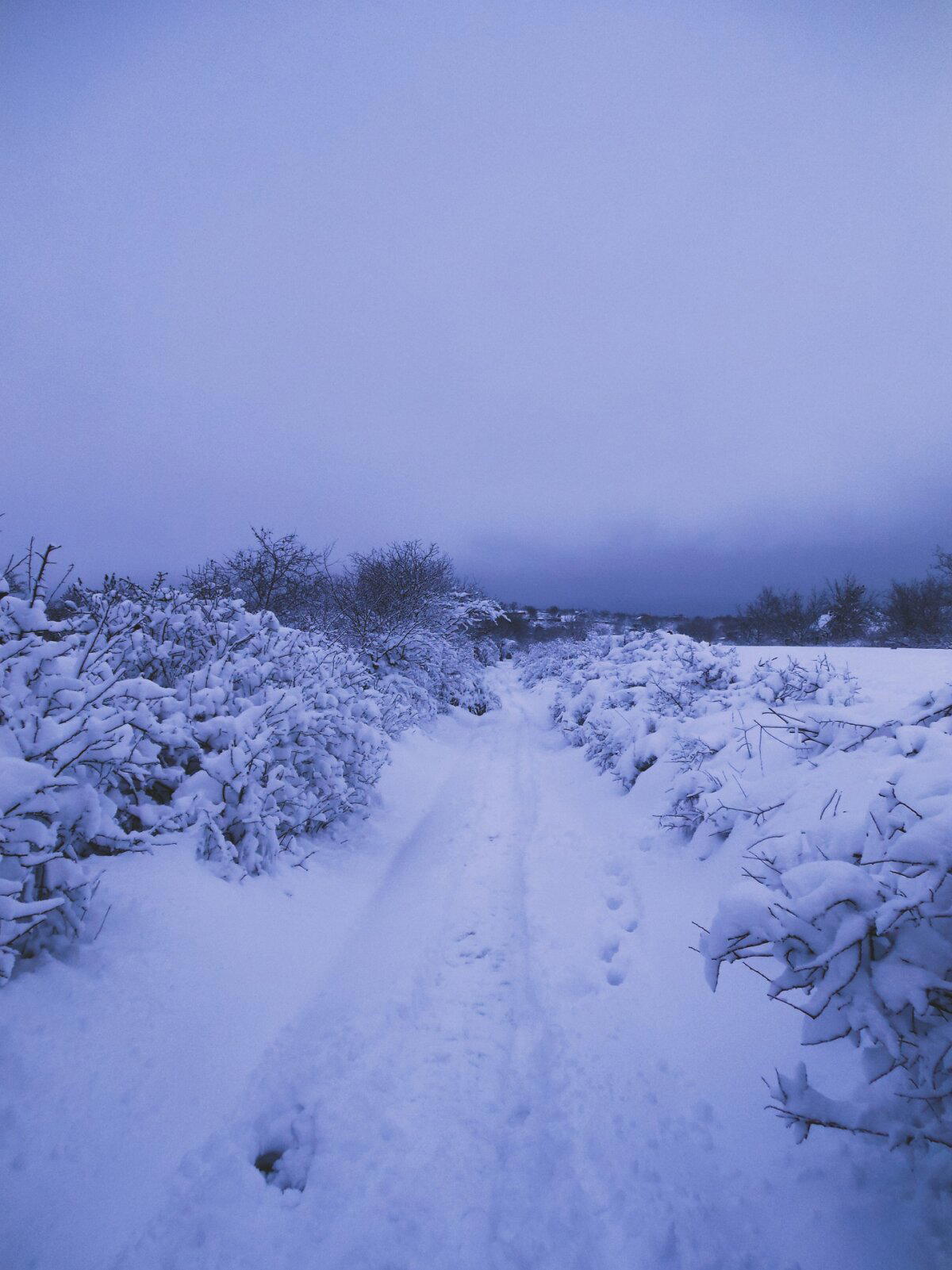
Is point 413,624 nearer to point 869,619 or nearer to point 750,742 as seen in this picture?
point 750,742

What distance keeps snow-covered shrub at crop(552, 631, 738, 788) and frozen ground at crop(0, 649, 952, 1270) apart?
2.95 metres

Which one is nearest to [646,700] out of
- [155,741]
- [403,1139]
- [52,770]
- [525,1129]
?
[525,1129]

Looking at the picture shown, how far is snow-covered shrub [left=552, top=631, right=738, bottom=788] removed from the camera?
7375 mm

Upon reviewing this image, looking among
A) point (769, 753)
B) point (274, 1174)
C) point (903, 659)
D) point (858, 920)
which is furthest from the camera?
point (903, 659)

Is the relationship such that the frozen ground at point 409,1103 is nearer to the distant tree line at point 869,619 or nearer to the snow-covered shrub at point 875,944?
the snow-covered shrub at point 875,944

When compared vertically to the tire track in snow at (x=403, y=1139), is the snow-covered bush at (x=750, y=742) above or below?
above

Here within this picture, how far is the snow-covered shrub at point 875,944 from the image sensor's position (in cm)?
154

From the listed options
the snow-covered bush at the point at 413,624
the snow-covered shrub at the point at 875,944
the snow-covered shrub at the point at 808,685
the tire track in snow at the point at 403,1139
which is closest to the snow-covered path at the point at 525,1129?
the tire track in snow at the point at 403,1139

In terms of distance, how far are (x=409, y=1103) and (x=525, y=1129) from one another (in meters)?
0.66

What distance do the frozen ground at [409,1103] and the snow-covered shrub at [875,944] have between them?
1.50 ft

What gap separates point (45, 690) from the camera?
315cm

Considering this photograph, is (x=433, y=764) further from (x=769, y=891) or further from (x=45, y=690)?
(x=769, y=891)

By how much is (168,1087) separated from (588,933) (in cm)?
319

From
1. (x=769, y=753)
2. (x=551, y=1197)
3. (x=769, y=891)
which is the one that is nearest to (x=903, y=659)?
(x=769, y=753)
